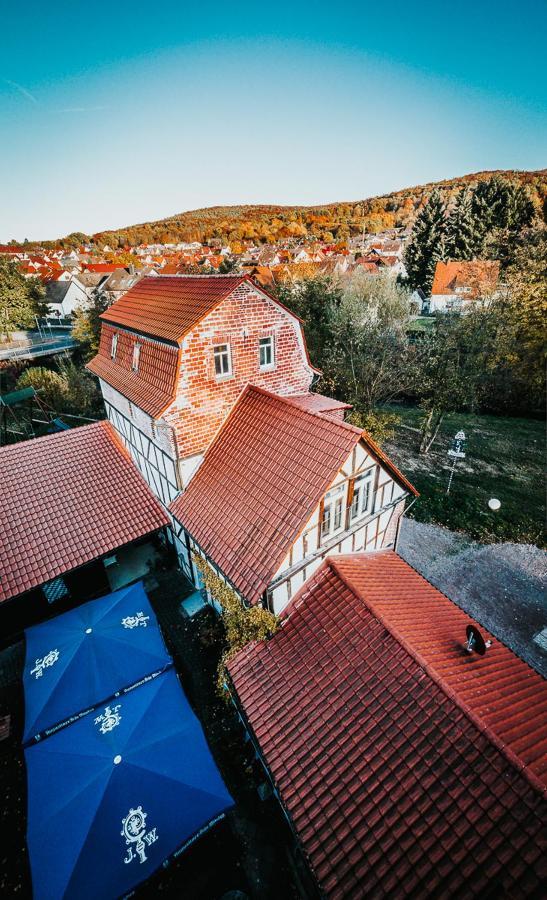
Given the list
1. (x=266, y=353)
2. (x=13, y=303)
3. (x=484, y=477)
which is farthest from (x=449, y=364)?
(x=13, y=303)

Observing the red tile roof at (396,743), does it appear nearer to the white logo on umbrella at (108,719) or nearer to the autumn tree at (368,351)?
the white logo on umbrella at (108,719)

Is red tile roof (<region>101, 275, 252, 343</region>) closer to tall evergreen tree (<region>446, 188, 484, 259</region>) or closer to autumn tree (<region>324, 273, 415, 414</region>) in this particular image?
autumn tree (<region>324, 273, 415, 414</region>)

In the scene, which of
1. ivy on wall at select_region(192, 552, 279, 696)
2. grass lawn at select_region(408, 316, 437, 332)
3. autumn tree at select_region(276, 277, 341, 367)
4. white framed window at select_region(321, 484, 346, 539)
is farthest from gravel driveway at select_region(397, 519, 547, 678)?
grass lawn at select_region(408, 316, 437, 332)

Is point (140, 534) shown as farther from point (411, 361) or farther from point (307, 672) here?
point (411, 361)

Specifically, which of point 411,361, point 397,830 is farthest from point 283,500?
point 411,361

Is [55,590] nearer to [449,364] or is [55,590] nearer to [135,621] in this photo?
[135,621]

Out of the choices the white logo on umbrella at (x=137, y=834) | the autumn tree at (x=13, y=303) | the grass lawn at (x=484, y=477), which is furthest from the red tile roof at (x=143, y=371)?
the autumn tree at (x=13, y=303)
